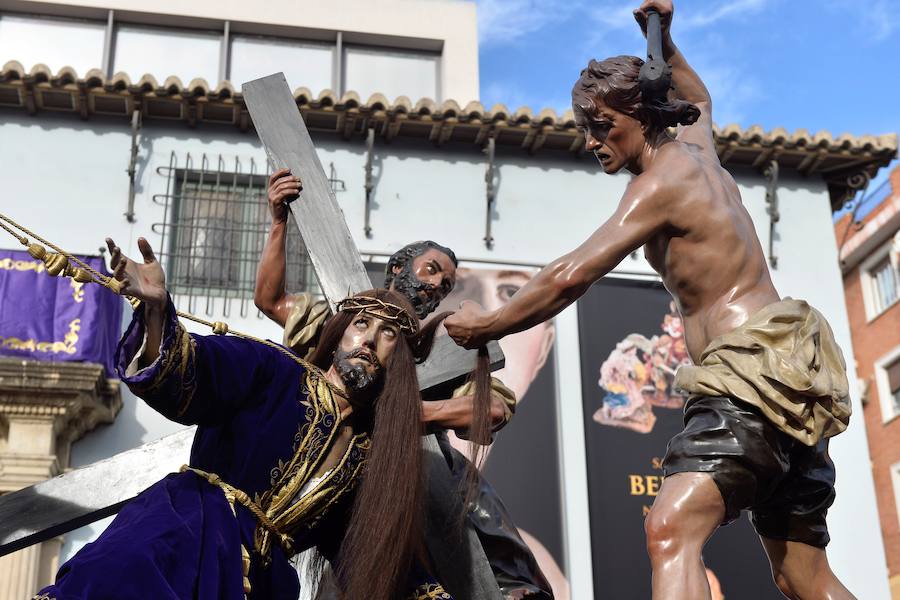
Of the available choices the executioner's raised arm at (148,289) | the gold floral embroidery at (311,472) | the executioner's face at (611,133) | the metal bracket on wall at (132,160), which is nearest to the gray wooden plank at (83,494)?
the gold floral embroidery at (311,472)

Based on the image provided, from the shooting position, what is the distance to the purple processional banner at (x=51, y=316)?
10898 mm

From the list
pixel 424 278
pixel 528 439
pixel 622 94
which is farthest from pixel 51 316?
pixel 622 94

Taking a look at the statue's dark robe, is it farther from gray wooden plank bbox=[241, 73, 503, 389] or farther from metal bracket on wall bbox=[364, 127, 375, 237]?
metal bracket on wall bbox=[364, 127, 375, 237]

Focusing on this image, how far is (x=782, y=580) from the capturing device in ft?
12.6

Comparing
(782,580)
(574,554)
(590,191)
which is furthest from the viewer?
(590,191)

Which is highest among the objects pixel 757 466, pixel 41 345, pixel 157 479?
pixel 41 345

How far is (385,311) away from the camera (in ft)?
13.9

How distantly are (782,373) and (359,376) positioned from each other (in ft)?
4.42

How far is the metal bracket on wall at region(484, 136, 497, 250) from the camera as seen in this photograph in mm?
12859

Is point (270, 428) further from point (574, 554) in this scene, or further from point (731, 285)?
point (574, 554)

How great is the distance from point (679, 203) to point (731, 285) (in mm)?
292

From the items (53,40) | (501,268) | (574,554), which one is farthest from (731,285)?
(53,40)

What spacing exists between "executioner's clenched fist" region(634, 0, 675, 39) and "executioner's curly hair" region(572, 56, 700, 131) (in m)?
0.37

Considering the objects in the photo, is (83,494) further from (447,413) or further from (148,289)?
(447,413)
